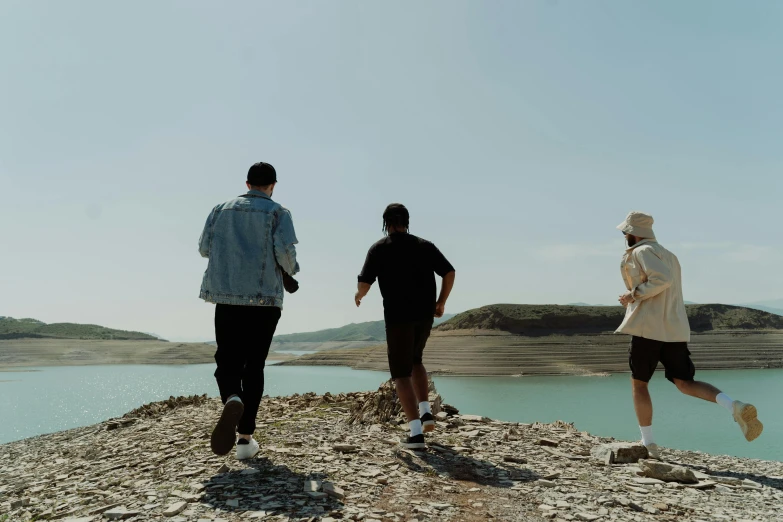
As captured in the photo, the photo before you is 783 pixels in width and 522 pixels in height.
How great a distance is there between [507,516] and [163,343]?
131515mm

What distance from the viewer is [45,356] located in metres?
98.6

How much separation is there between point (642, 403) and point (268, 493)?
401cm

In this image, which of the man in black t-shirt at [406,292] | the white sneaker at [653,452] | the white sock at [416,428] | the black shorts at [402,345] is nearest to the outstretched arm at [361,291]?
the man in black t-shirt at [406,292]

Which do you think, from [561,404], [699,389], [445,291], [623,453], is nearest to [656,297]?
[699,389]

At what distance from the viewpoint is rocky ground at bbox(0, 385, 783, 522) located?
3.50m

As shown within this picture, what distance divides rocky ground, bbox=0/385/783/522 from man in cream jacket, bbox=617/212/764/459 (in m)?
0.71

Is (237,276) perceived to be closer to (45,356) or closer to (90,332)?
(45,356)

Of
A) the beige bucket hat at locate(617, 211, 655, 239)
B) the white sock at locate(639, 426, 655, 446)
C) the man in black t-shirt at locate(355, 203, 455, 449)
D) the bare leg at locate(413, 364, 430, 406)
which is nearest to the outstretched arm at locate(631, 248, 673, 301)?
the beige bucket hat at locate(617, 211, 655, 239)

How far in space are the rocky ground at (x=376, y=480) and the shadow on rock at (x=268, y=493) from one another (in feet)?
0.04

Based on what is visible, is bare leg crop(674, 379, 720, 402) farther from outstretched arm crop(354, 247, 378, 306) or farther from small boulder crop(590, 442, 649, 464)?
outstretched arm crop(354, 247, 378, 306)

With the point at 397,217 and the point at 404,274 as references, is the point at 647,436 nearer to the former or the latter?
the point at 404,274

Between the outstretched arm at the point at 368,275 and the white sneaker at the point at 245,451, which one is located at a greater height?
the outstretched arm at the point at 368,275

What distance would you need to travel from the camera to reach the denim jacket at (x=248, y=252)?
14.7 feet

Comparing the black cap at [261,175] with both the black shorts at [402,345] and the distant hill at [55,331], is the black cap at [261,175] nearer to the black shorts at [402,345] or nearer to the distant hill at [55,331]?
the black shorts at [402,345]
